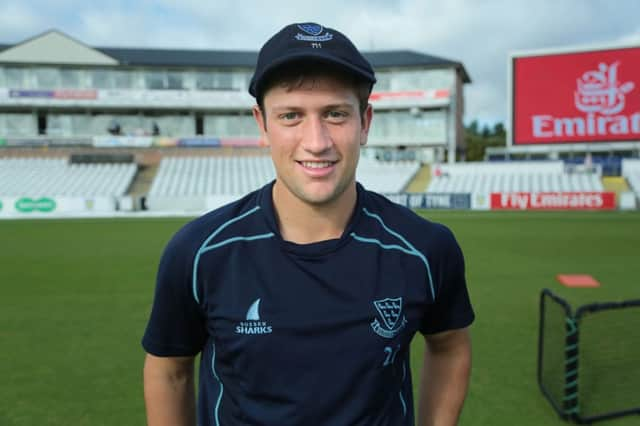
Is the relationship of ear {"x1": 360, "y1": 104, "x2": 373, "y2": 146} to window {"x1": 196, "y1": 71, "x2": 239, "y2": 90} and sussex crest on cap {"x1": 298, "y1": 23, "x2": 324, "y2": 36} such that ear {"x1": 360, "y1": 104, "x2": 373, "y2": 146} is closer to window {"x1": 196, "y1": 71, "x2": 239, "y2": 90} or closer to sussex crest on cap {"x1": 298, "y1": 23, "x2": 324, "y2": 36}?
→ sussex crest on cap {"x1": 298, "y1": 23, "x2": 324, "y2": 36}

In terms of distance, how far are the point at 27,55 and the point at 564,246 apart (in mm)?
51784

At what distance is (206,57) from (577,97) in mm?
37597

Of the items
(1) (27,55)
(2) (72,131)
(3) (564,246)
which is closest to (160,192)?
(2) (72,131)

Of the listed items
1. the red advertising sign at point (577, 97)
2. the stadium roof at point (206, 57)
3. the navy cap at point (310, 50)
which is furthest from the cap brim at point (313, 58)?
the stadium roof at point (206, 57)

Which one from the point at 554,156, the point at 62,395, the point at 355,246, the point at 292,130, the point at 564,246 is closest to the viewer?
the point at 292,130

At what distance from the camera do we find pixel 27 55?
160 ft

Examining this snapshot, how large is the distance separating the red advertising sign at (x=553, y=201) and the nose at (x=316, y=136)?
3328cm

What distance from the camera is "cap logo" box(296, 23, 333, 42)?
5.73 feet

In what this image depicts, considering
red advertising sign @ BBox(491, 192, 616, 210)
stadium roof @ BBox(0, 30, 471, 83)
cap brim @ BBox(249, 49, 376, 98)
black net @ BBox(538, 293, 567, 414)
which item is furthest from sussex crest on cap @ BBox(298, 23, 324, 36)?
stadium roof @ BBox(0, 30, 471, 83)

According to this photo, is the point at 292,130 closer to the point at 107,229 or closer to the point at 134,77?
the point at 107,229

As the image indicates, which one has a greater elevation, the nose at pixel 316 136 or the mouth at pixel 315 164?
the nose at pixel 316 136

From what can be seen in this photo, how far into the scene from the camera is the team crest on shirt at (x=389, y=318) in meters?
1.88

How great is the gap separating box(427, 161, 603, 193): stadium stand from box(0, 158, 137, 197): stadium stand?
25.4 m

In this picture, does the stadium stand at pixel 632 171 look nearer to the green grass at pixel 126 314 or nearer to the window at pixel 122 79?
the green grass at pixel 126 314
